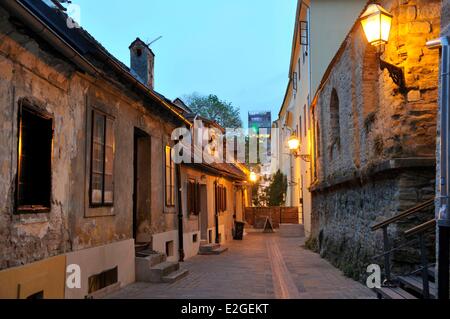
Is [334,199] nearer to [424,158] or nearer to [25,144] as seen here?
[424,158]

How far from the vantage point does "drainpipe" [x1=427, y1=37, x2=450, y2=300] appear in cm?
488

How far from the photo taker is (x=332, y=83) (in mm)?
12914

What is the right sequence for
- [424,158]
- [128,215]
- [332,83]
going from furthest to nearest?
[332,83] < [128,215] < [424,158]

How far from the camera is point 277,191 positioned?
36.1 metres

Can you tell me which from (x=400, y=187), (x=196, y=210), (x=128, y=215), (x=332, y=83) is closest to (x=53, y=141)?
(x=128, y=215)

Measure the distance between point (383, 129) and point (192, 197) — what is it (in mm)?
8165

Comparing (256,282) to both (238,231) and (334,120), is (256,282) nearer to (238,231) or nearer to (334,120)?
(334,120)

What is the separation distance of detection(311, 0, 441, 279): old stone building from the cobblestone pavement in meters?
0.67

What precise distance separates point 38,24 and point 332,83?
29.5 ft

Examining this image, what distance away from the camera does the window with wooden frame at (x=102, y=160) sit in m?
8.29

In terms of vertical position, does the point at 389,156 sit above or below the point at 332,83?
below

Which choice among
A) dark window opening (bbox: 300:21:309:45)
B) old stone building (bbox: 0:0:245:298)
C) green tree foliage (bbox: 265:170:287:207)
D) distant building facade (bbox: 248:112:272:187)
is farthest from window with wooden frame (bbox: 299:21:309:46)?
distant building facade (bbox: 248:112:272:187)

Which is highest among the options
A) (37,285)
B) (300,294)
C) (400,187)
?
(400,187)

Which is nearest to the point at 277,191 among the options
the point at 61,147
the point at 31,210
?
the point at 61,147
